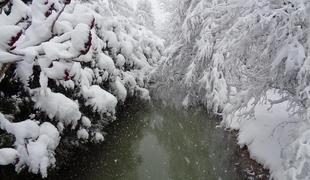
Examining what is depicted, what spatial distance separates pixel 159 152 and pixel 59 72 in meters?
7.19

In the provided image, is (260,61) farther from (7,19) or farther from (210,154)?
(7,19)

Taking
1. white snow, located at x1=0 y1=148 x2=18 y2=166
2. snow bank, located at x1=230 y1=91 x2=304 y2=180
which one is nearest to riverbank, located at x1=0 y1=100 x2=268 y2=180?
snow bank, located at x1=230 y1=91 x2=304 y2=180

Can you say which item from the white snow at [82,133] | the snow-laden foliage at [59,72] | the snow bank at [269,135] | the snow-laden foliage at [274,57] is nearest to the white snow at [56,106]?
the snow-laden foliage at [59,72]

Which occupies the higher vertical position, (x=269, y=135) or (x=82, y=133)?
(x=269, y=135)

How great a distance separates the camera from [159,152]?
919cm

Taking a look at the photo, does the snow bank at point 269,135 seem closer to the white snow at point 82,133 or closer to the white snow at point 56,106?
the white snow at point 82,133

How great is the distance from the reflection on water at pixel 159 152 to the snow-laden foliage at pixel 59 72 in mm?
622

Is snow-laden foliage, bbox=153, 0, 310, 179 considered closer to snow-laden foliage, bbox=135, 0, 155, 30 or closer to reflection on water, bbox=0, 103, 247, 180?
reflection on water, bbox=0, 103, 247, 180

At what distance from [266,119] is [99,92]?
371 centimetres

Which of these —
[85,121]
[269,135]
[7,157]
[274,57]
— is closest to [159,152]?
[85,121]

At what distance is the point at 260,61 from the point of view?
634 cm

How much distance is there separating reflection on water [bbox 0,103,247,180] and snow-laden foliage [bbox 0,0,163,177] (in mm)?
622

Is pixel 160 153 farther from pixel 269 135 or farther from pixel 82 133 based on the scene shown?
pixel 269 135

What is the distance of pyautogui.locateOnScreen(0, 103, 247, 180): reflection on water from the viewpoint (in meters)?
7.91
